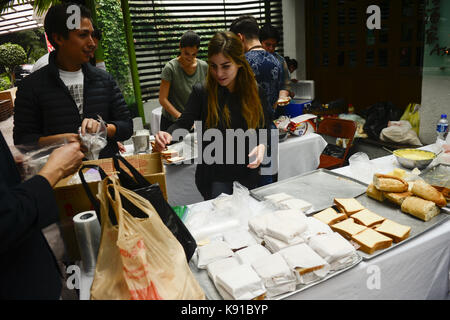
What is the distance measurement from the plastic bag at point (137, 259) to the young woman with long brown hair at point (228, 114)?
2.98 feet

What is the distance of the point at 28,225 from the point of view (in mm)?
862

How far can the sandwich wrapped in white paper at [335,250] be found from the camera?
1234mm

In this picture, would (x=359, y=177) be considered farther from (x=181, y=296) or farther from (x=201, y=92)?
(x=181, y=296)

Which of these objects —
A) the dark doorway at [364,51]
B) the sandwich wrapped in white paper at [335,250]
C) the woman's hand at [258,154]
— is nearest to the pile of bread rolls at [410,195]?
the sandwich wrapped in white paper at [335,250]

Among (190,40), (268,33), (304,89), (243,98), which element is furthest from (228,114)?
(304,89)

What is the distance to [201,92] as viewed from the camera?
2.09m

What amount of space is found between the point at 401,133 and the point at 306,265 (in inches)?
170

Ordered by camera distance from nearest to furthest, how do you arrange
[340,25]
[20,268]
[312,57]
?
[20,268] < [340,25] < [312,57]

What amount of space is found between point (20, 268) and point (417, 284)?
1671mm

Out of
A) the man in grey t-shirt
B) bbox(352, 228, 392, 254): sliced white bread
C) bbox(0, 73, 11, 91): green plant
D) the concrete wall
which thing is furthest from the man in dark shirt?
the concrete wall

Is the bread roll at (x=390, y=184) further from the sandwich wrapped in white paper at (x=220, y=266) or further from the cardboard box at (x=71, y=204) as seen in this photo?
the cardboard box at (x=71, y=204)

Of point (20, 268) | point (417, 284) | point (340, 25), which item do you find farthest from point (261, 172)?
point (340, 25)

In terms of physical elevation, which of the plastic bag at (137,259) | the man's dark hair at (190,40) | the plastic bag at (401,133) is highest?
the man's dark hair at (190,40)

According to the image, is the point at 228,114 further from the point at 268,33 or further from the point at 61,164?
the point at 268,33
